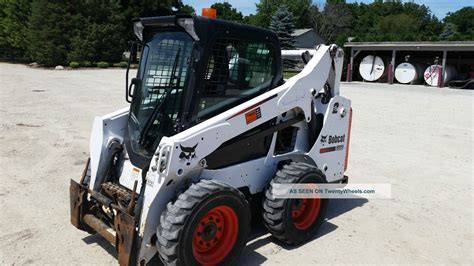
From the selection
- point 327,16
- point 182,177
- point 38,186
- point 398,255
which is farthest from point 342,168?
point 327,16

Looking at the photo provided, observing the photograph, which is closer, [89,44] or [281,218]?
[281,218]

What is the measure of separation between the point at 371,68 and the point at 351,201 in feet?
85.1

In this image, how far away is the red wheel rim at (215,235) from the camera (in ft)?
11.8

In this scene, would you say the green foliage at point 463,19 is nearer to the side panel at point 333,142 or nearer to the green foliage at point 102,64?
the green foliage at point 102,64

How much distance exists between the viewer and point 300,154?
16.1ft

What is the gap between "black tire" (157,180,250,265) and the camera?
3361 mm

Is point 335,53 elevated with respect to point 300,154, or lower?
elevated

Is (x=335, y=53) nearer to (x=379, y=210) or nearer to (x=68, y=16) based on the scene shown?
(x=379, y=210)

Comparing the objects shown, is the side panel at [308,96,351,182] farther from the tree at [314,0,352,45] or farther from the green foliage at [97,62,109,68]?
the tree at [314,0,352,45]

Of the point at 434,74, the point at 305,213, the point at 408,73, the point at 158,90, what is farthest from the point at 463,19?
the point at 158,90

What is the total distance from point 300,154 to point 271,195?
80 cm

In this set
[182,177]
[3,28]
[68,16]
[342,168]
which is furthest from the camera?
[3,28]

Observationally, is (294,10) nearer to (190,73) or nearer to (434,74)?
(434,74)

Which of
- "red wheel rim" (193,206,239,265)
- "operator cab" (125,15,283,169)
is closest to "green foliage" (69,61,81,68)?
"operator cab" (125,15,283,169)
